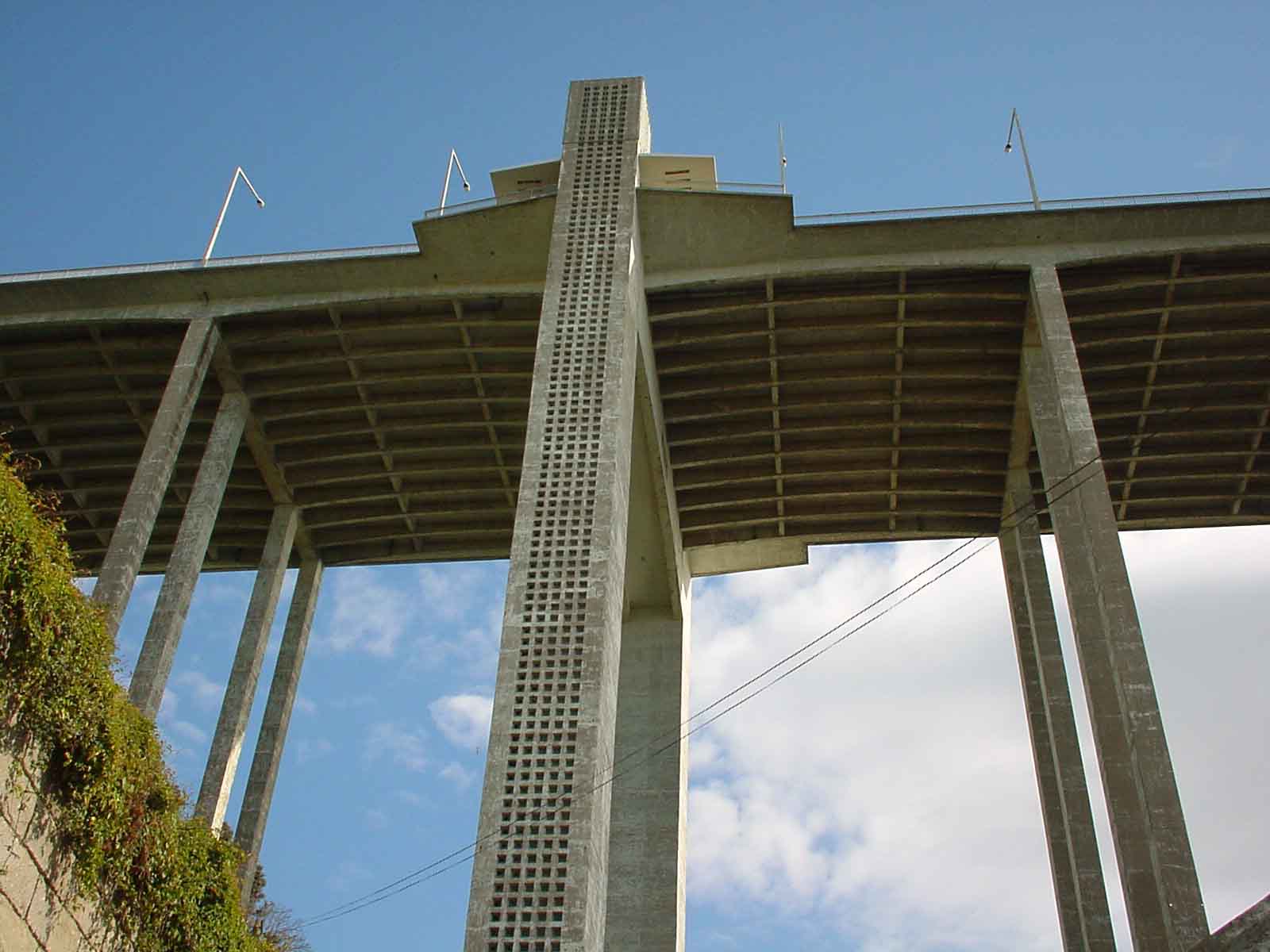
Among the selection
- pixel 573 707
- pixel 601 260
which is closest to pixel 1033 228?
pixel 601 260

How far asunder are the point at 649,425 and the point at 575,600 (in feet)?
29.9

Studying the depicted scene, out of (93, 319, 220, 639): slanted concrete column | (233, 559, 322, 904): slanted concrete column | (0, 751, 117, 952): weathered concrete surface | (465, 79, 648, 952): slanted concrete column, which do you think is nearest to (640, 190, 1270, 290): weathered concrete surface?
(465, 79, 648, 952): slanted concrete column

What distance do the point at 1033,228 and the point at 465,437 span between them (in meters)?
13.3

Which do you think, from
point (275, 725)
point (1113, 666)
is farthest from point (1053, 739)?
point (275, 725)

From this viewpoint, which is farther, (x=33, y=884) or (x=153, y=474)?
(x=153, y=474)

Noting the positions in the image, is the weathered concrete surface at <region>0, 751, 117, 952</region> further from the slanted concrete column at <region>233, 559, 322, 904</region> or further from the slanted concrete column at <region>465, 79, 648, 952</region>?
the slanted concrete column at <region>233, 559, 322, 904</region>

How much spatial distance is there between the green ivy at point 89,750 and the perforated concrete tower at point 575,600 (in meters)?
4.57

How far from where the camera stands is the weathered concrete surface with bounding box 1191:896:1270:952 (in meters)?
7.82

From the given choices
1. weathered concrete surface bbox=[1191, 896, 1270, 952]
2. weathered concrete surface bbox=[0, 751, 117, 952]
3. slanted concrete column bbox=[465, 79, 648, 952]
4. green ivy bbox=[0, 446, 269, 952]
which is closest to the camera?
weathered concrete surface bbox=[1191, 896, 1270, 952]

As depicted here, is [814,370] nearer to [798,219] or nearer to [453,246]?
[798,219]

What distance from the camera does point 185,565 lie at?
23328 mm

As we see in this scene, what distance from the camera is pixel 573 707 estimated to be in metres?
16.3

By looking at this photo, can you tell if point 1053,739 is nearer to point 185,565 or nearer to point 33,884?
point 185,565

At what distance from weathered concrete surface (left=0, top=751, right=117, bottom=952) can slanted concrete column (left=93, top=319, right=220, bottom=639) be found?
1156 centimetres
